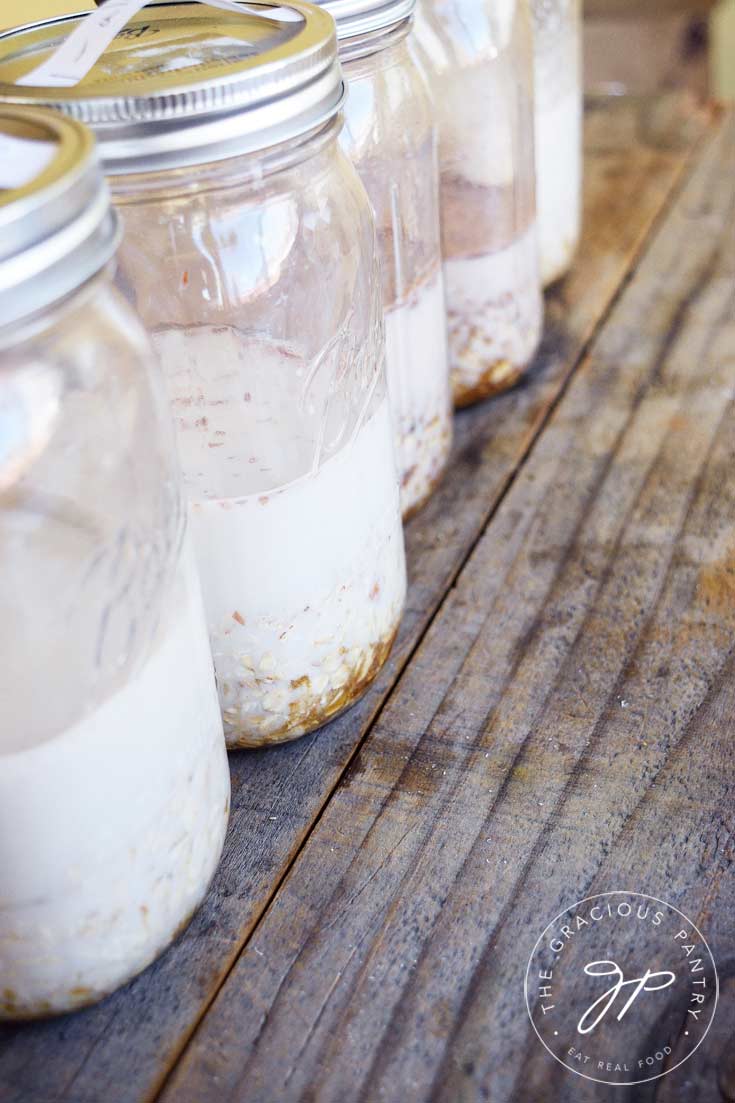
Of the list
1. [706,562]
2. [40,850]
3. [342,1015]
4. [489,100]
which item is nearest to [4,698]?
[40,850]

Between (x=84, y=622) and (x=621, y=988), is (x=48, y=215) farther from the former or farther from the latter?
(x=621, y=988)

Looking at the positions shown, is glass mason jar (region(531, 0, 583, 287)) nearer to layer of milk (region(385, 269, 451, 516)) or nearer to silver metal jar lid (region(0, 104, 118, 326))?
layer of milk (region(385, 269, 451, 516))

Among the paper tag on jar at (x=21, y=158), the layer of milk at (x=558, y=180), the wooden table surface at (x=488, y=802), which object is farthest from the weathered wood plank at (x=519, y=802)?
the paper tag on jar at (x=21, y=158)

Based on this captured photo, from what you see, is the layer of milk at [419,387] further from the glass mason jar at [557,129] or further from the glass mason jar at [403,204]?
the glass mason jar at [557,129]

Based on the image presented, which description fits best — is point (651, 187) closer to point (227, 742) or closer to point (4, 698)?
point (227, 742)

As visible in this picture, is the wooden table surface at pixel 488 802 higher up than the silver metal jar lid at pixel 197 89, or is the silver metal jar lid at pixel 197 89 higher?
the silver metal jar lid at pixel 197 89

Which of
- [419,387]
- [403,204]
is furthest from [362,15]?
[419,387]
